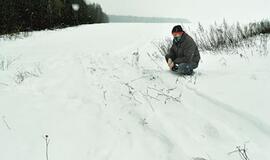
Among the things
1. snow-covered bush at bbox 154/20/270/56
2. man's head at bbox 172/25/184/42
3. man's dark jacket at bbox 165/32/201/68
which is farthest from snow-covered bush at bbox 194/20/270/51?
man's head at bbox 172/25/184/42

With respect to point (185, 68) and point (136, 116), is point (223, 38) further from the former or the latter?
point (136, 116)

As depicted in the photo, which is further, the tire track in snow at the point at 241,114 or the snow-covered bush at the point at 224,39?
the snow-covered bush at the point at 224,39

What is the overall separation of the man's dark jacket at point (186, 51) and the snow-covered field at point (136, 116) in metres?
0.56

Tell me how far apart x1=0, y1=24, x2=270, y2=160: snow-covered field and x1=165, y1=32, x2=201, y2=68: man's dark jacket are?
0.56m

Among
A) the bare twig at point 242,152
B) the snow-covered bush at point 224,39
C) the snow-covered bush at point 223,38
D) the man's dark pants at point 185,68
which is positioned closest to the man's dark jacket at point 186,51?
the man's dark pants at point 185,68

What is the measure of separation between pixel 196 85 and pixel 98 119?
2.03 metres

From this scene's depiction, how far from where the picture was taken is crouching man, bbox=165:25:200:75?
5.61 metres

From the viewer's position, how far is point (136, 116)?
3.42 m

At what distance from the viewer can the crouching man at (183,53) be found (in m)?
5.61

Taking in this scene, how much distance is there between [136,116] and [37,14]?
2529 centimetres

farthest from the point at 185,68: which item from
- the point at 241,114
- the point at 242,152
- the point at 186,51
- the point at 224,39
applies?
the point at 224,39

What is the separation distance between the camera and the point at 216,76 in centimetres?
496

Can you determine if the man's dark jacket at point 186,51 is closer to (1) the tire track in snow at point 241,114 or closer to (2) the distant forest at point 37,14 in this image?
(1) the tire track in snow at point 241,114

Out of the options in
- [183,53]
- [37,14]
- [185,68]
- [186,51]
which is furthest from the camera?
[37,14]
